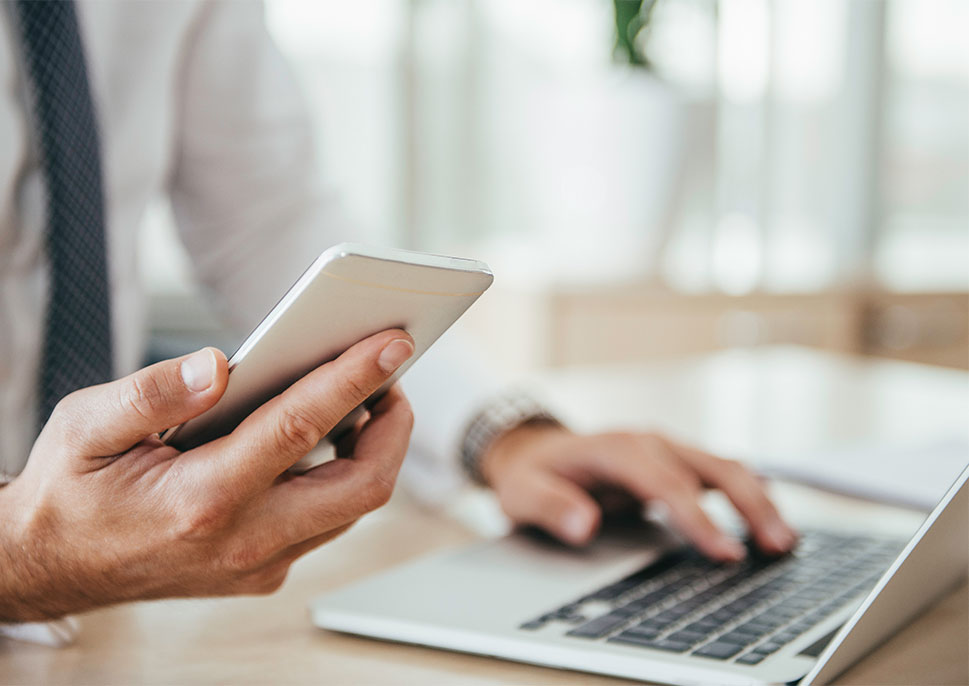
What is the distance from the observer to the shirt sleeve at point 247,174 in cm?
83

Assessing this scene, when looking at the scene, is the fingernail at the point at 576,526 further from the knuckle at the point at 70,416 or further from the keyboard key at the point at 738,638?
the knuckle at the point at 70,416

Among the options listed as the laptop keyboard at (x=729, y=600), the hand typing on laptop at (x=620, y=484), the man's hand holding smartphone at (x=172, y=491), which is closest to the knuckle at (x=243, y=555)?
the man's hand holding smartphone at (x=172, y=491)

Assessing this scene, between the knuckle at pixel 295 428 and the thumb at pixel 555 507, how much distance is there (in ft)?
0.84

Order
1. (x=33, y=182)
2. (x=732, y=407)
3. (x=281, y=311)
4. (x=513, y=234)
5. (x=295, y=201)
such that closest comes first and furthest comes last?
(x=281, y=311)
(x=33, y=182)
(x=295, y=201)
(x=732, y=407)
(x=513, y=234)

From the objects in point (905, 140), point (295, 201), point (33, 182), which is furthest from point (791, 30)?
point (33, 182)

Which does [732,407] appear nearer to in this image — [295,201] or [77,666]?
[295,201]

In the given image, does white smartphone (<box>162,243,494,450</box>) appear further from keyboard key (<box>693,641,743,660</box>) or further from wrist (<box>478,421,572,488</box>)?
wrist (<box>478,421,572,488</box>)

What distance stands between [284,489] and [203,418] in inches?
1.8

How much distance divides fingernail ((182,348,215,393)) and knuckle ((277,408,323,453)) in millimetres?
29

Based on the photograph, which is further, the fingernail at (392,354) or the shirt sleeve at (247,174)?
the shirt sleeve at (247,174)

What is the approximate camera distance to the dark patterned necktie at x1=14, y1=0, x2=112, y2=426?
1.93ft

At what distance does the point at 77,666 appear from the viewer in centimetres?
41

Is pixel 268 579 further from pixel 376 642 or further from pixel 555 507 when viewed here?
pixel 555 507

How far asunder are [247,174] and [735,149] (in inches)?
77.7
